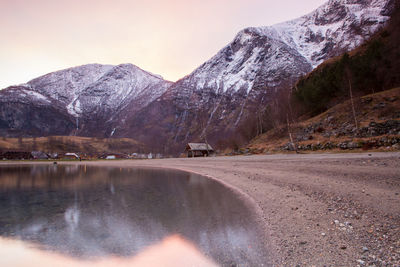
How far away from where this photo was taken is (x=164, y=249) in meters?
6.63

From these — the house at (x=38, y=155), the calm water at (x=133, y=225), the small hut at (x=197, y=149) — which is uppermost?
the house at (x=38, y=155)

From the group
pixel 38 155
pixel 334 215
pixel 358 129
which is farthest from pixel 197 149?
pixel 38 155

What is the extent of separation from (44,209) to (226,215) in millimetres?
9908

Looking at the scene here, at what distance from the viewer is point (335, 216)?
7.78 m

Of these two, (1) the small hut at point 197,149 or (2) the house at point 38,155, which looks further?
(2) the house at point 38,155

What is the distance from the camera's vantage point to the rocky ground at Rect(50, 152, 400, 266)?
17.3ft

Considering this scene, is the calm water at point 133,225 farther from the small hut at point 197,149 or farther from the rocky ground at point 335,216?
the small hut at point 197,149

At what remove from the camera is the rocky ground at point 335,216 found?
5.28 m

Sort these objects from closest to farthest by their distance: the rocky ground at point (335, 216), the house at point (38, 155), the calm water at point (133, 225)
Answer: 1. the rocky ground at point (335, 216)
2. the calm water at point (133, 225)
3. the house at point (38, 155)

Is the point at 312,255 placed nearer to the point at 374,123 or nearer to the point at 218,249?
the point at 218,249

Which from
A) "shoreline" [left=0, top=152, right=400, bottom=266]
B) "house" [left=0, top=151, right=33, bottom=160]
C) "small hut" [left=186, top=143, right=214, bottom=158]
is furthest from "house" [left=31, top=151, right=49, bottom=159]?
"shoreline" [left=0, top=152, right=400, bottom=266]

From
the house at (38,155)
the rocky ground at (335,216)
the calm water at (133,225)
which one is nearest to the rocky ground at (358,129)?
the rocky ground at (335,216)

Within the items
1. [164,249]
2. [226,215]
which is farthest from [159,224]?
[226,215]

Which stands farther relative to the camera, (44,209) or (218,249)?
(44,209)
